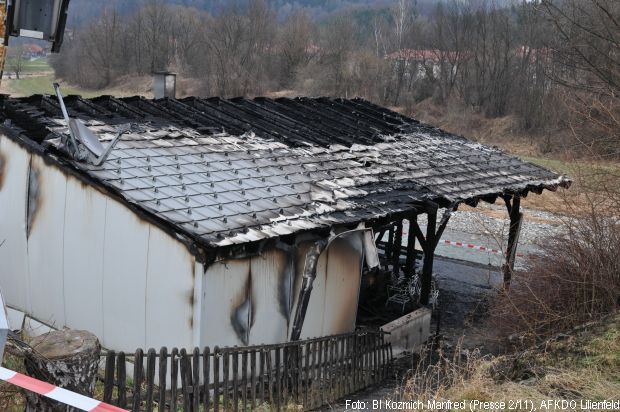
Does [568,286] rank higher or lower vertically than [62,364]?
lower

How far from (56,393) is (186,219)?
457cm

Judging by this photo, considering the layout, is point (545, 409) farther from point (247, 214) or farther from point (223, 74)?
point (223, 74)

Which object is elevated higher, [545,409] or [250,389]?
[545,409]

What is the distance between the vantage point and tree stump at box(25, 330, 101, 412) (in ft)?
15.9

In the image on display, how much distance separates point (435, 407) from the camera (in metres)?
6.43

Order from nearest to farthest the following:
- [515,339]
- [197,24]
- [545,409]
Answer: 1. [545,409]
2. [515,339]
3. [197,24]

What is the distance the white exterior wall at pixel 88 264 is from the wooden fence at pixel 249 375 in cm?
55

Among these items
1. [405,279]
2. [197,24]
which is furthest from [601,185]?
[197,24]

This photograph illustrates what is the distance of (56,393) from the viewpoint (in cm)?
446

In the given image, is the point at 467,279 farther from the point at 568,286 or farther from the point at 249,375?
the point at 249,375

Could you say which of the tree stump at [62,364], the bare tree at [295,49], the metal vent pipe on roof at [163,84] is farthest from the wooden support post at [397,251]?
the bare tree at [295,49]

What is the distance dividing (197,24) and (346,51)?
91.8 ft

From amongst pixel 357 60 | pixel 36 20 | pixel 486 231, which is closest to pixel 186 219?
pixel 36 20

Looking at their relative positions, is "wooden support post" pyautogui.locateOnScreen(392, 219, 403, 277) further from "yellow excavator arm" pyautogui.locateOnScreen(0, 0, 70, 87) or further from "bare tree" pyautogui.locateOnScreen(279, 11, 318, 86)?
"bare tree" pyautogui.locateOnScreen(279, 11, 318, 86)
